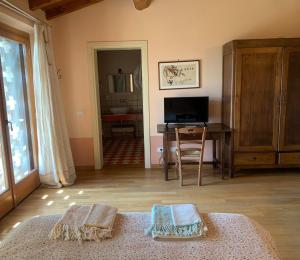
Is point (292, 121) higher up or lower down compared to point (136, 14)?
lower down

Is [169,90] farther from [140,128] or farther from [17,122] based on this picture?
[140,128]

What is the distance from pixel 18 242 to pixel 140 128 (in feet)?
19.0

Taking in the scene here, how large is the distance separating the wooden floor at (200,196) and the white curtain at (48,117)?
0.24 metres

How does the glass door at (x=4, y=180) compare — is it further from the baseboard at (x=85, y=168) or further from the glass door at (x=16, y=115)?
the baseboard at (x=85, y=168)

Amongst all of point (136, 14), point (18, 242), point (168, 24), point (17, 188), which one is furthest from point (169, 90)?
point (18, 242)

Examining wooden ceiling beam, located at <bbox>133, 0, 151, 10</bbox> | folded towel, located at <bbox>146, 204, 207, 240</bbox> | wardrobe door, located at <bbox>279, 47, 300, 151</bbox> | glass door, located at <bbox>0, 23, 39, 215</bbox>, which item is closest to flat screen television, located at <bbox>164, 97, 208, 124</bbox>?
wardrobe door, located at <bbox>279, 47, 300, 151</bbox>

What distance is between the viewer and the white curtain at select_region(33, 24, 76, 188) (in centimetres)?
353

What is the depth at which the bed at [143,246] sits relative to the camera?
1266 mm

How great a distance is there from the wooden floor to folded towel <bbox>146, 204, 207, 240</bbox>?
3.92 ft

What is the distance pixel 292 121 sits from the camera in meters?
3.85

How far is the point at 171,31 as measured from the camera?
4184 millimetres

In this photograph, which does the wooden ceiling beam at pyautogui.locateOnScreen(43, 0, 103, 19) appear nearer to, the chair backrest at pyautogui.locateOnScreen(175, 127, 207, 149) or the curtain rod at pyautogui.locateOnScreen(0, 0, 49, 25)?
the curtain rod at pyautogui.locateOnScreen(0, 0, 49, 25)

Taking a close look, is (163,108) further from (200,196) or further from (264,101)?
(200,196)

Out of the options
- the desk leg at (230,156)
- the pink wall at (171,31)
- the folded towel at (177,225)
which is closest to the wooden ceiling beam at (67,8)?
the pink wall at (171,31)
